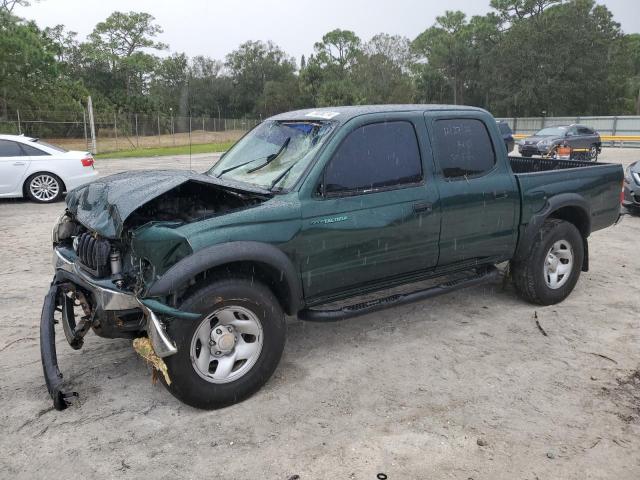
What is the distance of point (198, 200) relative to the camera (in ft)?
13.2

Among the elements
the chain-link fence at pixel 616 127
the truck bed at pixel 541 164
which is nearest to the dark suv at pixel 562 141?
the chain-link fence at pixel 616 127

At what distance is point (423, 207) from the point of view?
168 inches

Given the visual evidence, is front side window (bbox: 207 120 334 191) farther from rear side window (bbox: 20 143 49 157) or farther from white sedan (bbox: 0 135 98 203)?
rear side window (bbox: 20 143 49 157)

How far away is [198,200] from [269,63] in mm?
80137

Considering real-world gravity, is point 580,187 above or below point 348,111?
below

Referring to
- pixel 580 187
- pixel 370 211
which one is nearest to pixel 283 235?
pixel 370 211

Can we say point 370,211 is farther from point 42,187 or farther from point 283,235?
point 42,187

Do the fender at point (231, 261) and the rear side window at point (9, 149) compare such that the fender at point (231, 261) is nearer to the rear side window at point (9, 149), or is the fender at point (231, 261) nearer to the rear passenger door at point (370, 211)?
the rear passenger door at point (370, 211)

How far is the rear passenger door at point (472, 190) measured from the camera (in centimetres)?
448

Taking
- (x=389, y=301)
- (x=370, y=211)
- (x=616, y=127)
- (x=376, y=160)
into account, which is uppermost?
(x=616, y=127)

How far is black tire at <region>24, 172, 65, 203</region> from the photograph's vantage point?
444 inches

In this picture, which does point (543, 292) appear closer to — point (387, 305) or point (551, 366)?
point (551, 366)

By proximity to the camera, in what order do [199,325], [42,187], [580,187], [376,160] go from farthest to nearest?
[42,187] → [580,187] → [376,160] → [199,325]

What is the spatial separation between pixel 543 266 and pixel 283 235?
279 cm
